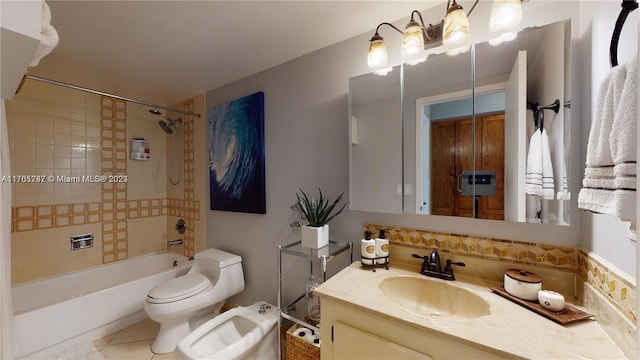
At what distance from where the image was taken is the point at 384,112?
1.38 m

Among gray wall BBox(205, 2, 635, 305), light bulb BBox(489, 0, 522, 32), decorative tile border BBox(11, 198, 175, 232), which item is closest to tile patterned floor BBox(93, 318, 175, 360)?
gray wall BBox(205, 2, 635, 305)

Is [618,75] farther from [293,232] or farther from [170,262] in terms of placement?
[170,262]

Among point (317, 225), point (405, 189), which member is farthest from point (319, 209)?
point (405, 189)

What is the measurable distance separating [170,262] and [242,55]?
2292 mm

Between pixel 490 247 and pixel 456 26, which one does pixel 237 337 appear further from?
pixel 456 26

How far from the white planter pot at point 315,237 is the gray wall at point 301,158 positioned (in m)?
0.15

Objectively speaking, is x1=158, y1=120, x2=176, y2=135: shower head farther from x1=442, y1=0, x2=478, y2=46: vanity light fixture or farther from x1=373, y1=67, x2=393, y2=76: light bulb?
x1=442, y1=0, x2=478, y2=46: vanity light fixture

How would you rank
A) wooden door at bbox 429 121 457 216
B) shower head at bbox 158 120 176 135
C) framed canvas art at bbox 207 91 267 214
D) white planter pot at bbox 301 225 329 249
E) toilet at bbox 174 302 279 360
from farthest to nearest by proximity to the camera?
shower head at bbox 158 120 176 135 < framed canvas art at bbox 207 91 267 214 < white planter pot at bbox 301 225 329 249 < toilet at bbox 174 302 279 360 < wooden door at bbox 429 121 457 216

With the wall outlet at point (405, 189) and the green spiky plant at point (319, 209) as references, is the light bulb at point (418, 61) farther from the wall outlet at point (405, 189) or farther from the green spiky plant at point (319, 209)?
the green spiky plant at point (319, 209)

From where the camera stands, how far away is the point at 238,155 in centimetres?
204

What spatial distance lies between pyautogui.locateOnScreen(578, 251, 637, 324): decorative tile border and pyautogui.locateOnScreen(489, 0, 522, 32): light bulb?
37.1 inches

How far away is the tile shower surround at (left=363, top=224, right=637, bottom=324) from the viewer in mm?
688

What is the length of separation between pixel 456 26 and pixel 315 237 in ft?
4.05

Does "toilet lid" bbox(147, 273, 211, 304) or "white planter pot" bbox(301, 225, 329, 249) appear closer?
"white planter pot" bbox(301, 225, 329, 249)
